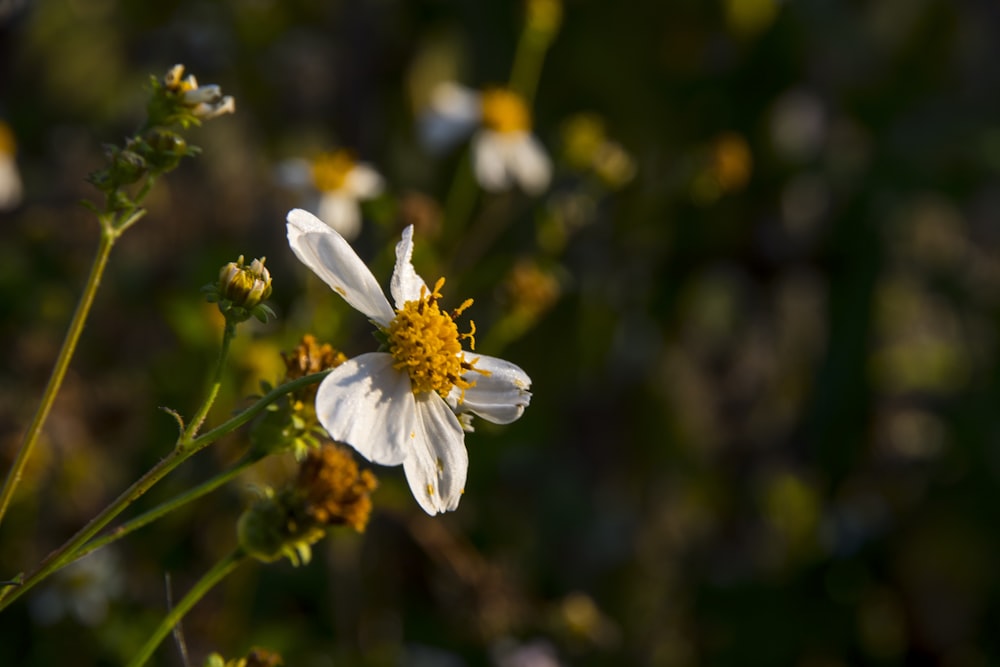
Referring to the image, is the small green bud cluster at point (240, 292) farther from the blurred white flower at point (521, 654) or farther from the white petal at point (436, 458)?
the blurred white flower at point (521, 654)

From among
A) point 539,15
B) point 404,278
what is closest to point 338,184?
→ point 539,15

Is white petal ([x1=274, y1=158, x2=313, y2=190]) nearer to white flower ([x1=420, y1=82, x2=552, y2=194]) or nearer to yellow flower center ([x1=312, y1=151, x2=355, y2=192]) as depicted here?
yellow flower center ([x1=312, y1=151, x2=355, y2=192])

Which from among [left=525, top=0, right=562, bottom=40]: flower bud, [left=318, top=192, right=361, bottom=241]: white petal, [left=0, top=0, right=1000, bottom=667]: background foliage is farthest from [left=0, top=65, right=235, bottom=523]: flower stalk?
[left=525, top=0, right=562, bottom=40]: flower bud

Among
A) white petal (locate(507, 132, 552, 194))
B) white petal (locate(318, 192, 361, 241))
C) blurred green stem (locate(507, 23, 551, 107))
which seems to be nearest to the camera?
white petal (locate(318, 192, 361, 241))

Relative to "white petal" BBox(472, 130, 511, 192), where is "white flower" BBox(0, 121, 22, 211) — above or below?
above

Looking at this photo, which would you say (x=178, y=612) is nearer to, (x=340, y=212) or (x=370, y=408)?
(x=370, y=408)

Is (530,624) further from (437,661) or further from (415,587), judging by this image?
(415,587)

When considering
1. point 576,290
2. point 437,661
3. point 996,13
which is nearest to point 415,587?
point 437,661
